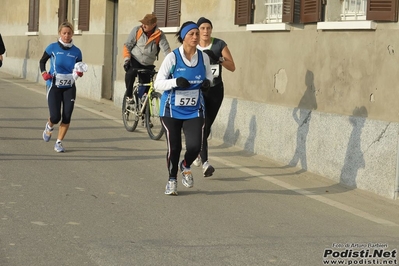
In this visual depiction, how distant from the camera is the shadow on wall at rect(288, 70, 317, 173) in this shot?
39.7ft

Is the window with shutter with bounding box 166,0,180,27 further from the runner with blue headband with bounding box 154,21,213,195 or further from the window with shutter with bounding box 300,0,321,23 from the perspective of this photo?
the runner with blue headband with bounding box 154,21,213,195

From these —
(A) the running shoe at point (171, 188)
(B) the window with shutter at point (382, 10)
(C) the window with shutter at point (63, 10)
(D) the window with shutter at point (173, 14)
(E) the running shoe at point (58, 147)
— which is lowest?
(A) the running shoe at point (171, 188)

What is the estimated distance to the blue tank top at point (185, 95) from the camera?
30.9ft

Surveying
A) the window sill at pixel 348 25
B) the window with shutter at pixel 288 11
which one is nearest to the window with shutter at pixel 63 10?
the window with shutter at pixel 288 11

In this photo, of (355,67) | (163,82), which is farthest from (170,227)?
(355,67)

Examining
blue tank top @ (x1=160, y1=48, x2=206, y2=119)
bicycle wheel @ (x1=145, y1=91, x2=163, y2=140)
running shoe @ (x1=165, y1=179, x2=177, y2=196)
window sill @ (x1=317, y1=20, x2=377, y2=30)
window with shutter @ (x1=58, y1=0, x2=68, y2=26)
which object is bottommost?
running shoe @ (x1=165, y1=179, x2=177, y2=196)

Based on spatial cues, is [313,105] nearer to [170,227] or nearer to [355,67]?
[355,67]

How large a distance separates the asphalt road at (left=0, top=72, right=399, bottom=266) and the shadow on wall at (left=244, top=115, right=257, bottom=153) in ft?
0.79

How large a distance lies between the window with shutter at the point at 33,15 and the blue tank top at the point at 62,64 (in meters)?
17.7

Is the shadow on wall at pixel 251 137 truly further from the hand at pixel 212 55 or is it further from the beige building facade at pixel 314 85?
the hand at pixel 212 55

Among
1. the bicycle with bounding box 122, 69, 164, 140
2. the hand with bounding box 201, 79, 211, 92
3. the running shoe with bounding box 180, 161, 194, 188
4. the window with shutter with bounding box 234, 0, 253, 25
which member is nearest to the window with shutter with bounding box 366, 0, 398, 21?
the hand with bounding box 201, 79, 211, 92

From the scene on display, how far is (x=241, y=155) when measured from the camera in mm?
13336

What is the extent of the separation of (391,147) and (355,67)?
159 cm

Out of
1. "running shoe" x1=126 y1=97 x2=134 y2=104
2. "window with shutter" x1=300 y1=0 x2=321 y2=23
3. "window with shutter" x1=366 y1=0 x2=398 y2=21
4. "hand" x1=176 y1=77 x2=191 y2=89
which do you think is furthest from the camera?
"running shoe" x1=126 y1=97 x2=134 y2=104
